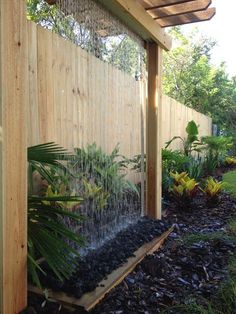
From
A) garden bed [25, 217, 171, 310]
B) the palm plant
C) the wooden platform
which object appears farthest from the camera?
garden bed [25, 217, 171, 310]

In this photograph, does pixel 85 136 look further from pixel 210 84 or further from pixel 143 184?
pixel 210 84

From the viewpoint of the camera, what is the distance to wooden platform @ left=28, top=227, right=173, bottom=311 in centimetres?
182

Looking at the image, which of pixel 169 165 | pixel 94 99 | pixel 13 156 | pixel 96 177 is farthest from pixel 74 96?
pixel 169 165

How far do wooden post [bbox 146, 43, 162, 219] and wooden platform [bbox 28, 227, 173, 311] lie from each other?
876 millimetres

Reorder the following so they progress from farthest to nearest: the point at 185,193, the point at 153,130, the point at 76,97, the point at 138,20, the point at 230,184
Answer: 1. the point at 230,184
2. the point at 185,193
3. the point at 153,130
4. the point at 76,97
5. the point at 138,20

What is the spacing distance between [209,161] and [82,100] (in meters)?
4.89

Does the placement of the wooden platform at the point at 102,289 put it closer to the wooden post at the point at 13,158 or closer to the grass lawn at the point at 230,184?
the wooden post at the point at 13,158

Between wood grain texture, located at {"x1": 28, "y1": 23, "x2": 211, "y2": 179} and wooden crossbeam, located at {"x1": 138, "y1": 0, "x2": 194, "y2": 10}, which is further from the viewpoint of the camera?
wooden crossbeam, located at {"x1": 138, "y1": 0, "x2": 194, "y2": 10}

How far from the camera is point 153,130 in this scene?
11.5 feet

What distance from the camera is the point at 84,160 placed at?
2.81 m

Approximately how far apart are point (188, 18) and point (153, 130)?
1105mm

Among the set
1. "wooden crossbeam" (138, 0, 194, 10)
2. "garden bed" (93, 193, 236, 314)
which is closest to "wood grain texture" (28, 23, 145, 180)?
"wooden crossbeam" (138, 0, 194, 10)

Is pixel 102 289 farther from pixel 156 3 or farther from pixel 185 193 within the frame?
pixel 185 193

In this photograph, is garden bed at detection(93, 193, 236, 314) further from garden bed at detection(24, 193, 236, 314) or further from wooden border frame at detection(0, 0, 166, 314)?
wooden border frame at detection(0, 0, 166, 314)
